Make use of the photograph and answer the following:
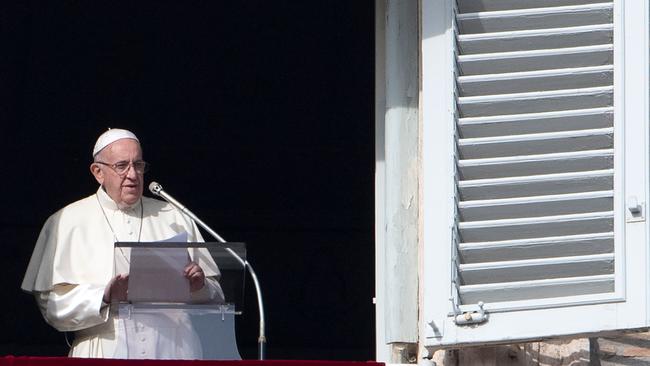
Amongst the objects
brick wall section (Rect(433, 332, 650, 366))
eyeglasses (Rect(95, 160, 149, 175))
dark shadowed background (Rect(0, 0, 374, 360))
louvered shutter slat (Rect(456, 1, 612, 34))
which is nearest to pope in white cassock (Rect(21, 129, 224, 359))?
eyeglasses (Rect(95, 160, 149, 175))

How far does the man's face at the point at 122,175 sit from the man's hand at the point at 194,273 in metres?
0.82

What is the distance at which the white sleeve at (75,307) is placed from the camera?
20.6ft

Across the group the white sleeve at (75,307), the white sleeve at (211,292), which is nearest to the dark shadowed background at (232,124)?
the white sleeve at (75,307)

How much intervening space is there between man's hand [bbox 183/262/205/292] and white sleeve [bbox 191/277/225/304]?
0.02 meters

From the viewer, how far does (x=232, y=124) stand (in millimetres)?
10922

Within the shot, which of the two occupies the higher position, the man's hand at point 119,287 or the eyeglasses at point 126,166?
the eyeglasses at point 126,166

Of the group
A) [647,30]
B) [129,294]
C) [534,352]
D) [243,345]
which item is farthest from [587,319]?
[243,345]

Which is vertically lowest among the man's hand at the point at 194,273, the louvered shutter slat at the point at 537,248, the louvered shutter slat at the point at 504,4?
the man's hand at the point at 194,273

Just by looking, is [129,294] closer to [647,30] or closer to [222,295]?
[222,295]

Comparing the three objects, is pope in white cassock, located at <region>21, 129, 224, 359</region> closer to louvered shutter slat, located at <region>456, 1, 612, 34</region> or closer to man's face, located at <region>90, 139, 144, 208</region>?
man's face, located at <region>90, 139, 144, 208</region>

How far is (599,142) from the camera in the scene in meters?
5.71

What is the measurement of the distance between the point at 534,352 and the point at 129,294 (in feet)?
3.99

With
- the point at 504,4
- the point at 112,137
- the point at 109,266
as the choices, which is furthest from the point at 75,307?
the point at 504,4

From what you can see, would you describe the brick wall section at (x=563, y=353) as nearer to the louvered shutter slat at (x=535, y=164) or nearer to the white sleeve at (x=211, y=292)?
the louvered shutter slat at (x=535, y=164)
